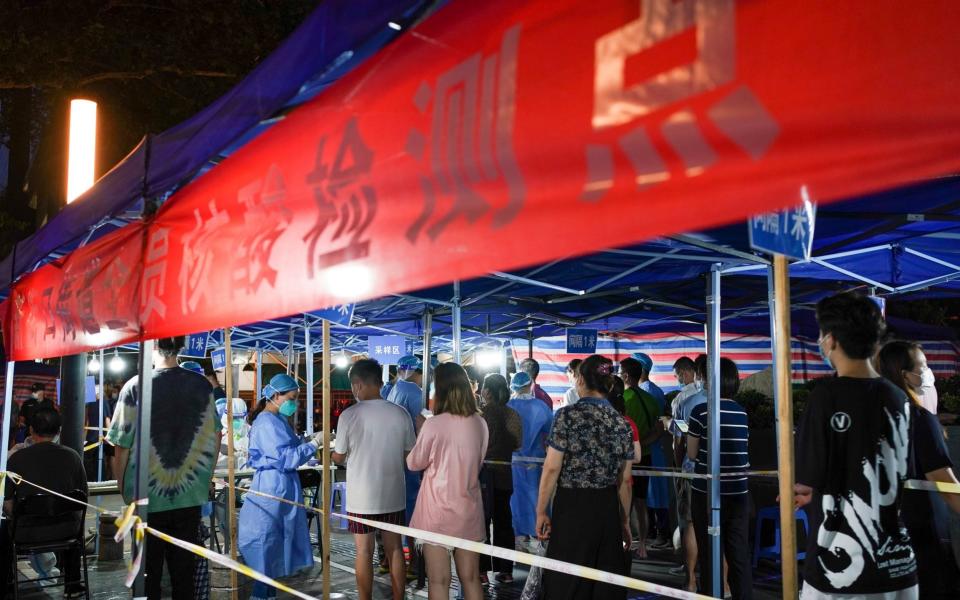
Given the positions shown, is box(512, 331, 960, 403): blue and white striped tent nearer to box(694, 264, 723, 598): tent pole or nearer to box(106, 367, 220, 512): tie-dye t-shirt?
box(694, 264, 723, 598): tent pole

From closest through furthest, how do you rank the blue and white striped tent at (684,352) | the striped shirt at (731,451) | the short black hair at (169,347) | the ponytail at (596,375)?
1. the ponytail at (596,375)
2. the short black hair at (169,347)
3. the striped shirt at (731,451)
4. the blue and white striped tent at (684,352)

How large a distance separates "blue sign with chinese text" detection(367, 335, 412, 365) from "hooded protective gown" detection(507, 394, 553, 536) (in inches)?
266

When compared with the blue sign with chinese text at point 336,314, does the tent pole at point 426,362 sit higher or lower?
lower

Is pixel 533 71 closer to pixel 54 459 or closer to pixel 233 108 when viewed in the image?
pixel 233 108

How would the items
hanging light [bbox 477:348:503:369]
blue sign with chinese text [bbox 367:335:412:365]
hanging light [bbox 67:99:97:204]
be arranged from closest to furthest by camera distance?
hanging light [bbox 67:99:97:204] → blue sign with chinese text [bbox 367:335:412:365] → hanging light [bbox 477:348:503:369]

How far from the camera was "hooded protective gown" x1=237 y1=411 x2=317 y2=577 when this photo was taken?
20.3 ft

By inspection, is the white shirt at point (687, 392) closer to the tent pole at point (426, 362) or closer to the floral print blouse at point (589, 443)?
the tent pole at point (426, 362)

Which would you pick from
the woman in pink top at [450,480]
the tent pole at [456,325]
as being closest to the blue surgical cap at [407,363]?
the tent pole at [456,325]

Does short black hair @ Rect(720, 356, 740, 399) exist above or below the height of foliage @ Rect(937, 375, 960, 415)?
above

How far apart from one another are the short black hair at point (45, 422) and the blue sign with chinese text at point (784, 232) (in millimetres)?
6314

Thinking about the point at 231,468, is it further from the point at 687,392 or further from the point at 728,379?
→ the point at 687,392

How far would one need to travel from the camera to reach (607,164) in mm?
1346

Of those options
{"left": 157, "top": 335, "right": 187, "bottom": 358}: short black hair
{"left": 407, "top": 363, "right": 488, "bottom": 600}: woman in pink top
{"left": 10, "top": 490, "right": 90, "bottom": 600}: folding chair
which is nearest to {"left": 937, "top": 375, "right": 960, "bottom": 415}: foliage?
{"left": 407, "top": 363, "right": 488, "bottom": 600}: woman in pink top

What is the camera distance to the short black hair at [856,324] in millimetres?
2705
